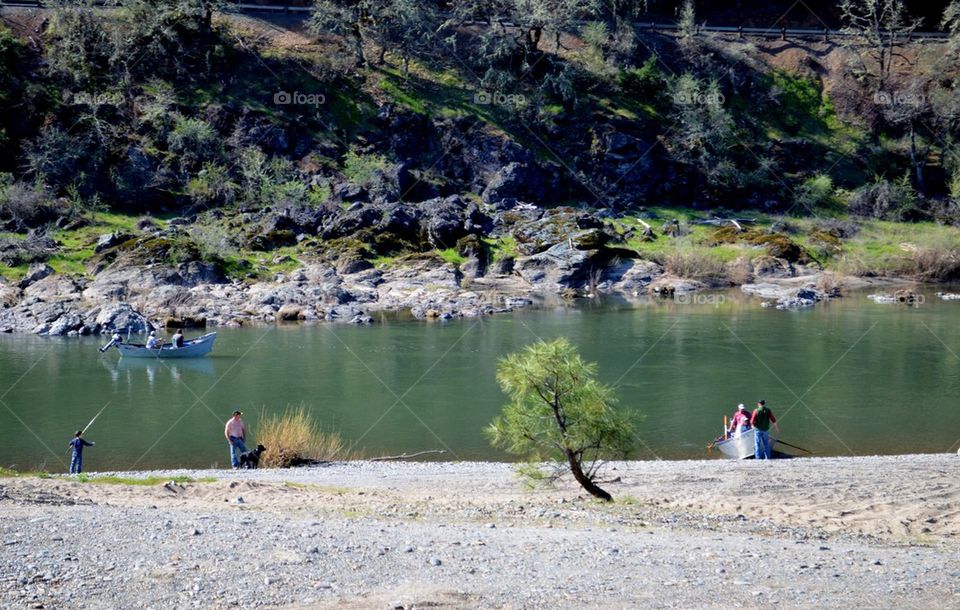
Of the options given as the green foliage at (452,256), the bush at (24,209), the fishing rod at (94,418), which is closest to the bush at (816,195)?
the green foliage at (452,256)

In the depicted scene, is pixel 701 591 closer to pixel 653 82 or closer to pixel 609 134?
pixel 609 134

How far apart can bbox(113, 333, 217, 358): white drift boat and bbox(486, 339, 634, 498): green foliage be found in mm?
23520

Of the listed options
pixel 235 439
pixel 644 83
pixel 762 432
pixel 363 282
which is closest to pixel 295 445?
pixel 235 439

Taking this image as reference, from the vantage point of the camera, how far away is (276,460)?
2152 centimetres

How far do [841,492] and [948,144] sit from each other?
6613 cm

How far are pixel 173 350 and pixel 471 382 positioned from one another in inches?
533

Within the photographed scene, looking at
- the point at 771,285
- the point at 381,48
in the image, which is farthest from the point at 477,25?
the point at 771,285

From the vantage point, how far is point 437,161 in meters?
70.1

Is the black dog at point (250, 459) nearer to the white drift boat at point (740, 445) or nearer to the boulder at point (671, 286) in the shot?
the white drift boat at point (740, 445)

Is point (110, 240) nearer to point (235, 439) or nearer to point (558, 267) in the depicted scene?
point (558, 267)

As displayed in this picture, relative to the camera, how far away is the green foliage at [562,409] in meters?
16.1

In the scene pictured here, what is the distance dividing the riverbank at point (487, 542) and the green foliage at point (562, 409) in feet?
3.47

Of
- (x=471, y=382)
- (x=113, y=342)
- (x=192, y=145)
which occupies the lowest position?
(x=471, y=382)

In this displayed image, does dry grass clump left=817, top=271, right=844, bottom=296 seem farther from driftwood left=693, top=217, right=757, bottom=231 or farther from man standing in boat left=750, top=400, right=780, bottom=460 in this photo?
man standing in boat left=750, top=400, right=780, bottom=460
